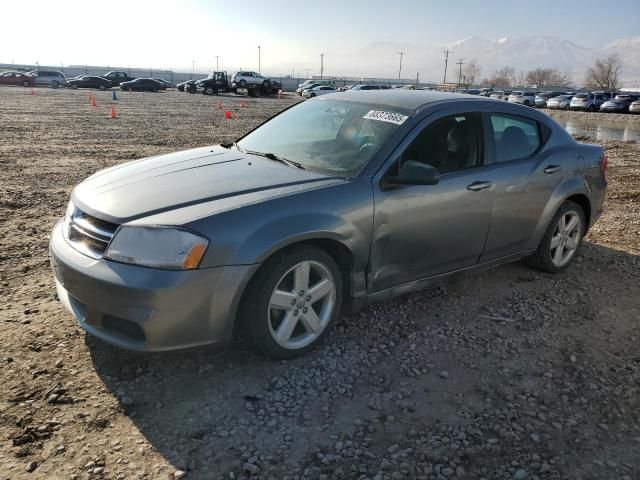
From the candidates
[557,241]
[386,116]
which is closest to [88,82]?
[386,116]

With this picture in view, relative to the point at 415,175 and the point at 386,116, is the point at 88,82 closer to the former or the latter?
the point at 386,116

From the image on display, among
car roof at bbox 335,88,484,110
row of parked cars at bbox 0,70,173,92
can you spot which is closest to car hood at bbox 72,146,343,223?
car roof at bbox 335,88,484,110

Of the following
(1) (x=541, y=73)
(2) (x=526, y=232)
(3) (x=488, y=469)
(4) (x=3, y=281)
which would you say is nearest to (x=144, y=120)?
(4) (x=3, y=281)

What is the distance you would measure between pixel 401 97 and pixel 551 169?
59.4 inches

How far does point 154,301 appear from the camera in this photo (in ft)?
9.00

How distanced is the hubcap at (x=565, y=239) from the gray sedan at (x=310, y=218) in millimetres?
37

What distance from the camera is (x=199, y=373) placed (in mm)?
3195

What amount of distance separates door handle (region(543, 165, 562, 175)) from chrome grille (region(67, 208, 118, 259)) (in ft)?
11.5

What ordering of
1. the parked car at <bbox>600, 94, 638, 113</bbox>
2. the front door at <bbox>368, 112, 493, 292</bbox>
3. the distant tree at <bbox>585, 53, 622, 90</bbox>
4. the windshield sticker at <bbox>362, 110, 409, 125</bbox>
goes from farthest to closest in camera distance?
1. the distant tree at <bbox>585, 53, 622, 90</bbox>
2. the parked car at <bbox>600, 94, 638, 113</bbox>
3. the windshield sticker at <bbox>362, 110, 409, 125</bbox>
4. the front door at <bbox>368, 112, 493, 292</bbox>

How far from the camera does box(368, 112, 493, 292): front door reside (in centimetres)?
354

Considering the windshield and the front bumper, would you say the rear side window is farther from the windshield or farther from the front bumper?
the front bumper

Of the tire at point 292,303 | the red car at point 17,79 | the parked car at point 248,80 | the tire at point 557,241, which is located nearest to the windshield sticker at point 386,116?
the tire at point 292,303

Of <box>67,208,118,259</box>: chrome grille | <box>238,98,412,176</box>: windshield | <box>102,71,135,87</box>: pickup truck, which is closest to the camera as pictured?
<box>67,208,118,259</box>: chrome grille

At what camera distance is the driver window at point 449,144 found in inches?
151
